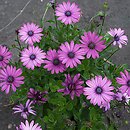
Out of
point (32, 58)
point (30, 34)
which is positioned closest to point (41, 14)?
point (30, 34)

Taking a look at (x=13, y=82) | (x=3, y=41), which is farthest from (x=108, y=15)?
(x=13, y=82)

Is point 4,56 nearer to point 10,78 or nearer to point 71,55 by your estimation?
point 10,78

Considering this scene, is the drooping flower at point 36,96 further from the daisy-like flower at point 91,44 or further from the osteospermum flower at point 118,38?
the osteospermum flower at point 118,38

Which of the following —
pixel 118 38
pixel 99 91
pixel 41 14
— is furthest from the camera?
pixel 41 14

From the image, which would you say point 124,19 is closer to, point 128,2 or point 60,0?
point 128,2

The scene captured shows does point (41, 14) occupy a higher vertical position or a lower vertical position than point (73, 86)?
higher

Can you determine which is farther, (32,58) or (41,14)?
(41,14)
